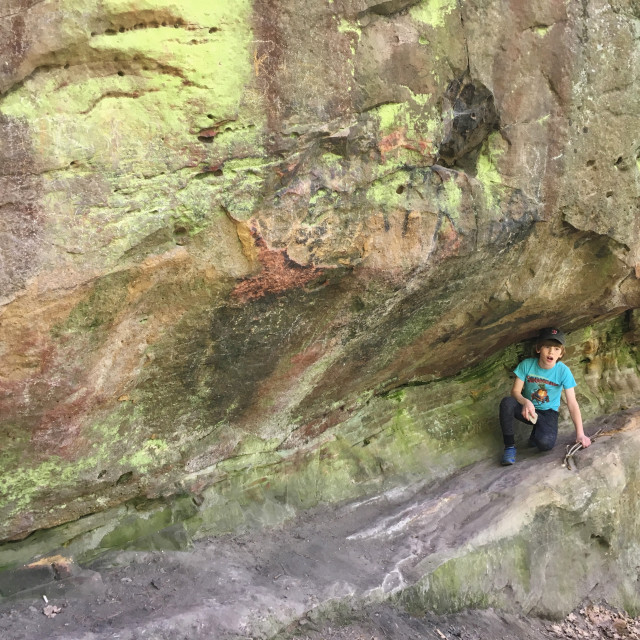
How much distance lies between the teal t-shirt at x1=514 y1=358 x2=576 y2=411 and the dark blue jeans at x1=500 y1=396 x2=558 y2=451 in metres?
0.07

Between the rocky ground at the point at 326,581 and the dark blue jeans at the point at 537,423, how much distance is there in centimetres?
9

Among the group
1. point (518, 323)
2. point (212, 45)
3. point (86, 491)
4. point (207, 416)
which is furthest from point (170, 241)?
point (518, 323)

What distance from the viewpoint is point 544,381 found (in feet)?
13.0

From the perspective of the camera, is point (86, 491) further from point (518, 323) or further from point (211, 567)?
point (518, 323)

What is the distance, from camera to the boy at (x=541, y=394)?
12.9 feet

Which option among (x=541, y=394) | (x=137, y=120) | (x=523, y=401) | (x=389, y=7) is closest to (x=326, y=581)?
(x=523, y=401)

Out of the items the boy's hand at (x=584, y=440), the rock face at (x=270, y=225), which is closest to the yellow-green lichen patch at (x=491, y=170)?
the rock face at (x=270, y=225)

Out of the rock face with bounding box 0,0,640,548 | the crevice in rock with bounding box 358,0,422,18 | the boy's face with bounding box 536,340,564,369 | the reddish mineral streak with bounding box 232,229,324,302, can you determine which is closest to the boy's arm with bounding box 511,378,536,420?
the boy's face with bounding box 536,340,564,369

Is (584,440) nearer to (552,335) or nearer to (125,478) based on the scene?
(552,335)

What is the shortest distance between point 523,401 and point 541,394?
0.13 m

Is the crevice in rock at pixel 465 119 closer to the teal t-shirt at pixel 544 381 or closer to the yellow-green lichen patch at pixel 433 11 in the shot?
the yellow-green lichen patch at pixel 433 11

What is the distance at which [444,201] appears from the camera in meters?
2.94

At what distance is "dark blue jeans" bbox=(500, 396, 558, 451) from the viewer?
398 centimetres

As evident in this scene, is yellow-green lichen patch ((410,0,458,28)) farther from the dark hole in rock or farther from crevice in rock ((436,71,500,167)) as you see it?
the dark hole in rock
